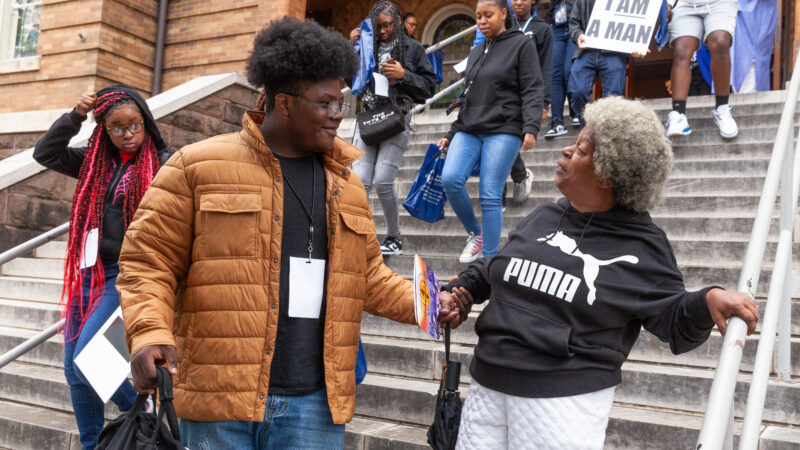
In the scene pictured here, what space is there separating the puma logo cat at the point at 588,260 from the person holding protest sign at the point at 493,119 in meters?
2.39

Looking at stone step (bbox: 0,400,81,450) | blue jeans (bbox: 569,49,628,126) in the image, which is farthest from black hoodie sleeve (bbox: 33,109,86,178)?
blue jeans (bbox: 569,49,628,126)

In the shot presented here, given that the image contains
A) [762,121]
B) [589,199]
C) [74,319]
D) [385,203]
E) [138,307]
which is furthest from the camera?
[762,121]

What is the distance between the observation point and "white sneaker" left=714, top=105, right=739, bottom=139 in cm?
604

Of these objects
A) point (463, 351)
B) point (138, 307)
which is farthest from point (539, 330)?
point (463, 351)

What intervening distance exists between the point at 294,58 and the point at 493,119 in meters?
2.72

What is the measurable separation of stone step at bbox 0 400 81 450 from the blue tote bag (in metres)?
2.68

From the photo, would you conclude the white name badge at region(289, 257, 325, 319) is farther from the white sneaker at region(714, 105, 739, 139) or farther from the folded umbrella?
the white sneaker at region(714, 105, 739, 139)

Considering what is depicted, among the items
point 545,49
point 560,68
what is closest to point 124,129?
point 545,49

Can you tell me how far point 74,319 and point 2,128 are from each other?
6.00 metres

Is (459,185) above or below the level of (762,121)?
below

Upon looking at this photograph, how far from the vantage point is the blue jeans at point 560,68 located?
729 cm

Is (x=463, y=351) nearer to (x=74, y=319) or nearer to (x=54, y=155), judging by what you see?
(x=74, y=319)

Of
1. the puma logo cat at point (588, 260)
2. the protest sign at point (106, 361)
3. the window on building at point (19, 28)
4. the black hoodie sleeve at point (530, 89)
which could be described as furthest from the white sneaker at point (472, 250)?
the window on building at point (19, 28)

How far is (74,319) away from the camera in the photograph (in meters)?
3.41
